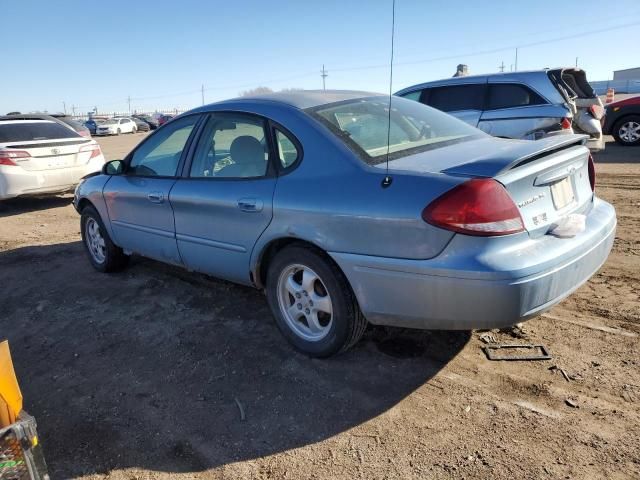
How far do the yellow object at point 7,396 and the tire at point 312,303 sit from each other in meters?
1.58

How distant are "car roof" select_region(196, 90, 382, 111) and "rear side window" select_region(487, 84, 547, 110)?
4771 millimetres

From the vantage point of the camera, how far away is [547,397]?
9.04 ft

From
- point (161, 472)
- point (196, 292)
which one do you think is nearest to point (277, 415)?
point (161, 472)

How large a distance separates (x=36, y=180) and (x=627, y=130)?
12381 millimetres

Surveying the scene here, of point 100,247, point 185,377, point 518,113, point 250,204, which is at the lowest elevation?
point 185,377

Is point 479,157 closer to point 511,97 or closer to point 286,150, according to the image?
point 286,150

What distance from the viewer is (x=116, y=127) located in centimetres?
4116

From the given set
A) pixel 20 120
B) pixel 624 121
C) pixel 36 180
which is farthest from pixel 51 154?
pixel 624 121

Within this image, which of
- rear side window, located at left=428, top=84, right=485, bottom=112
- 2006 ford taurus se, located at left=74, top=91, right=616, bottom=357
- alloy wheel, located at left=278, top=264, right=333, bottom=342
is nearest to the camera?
2006 ford taurus se, located at left=74, top=91, right=616, bottom=357

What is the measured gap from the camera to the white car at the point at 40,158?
8383 millimetres

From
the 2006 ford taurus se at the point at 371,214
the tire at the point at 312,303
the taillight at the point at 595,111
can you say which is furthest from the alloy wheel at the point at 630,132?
the tire at the point at 312,303

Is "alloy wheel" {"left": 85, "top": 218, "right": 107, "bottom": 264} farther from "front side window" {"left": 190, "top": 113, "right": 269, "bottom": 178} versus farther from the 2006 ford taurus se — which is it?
"front side window" {"left": 190, "top": 113, "right": 269, "bottom": 178}

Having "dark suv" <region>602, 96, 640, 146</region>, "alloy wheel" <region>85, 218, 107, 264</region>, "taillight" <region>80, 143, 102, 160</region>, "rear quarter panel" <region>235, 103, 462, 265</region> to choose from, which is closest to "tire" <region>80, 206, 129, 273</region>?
"alloy wheel" <region>85, 218, 107, 264</region>

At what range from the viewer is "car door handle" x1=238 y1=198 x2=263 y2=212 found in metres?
3.32
